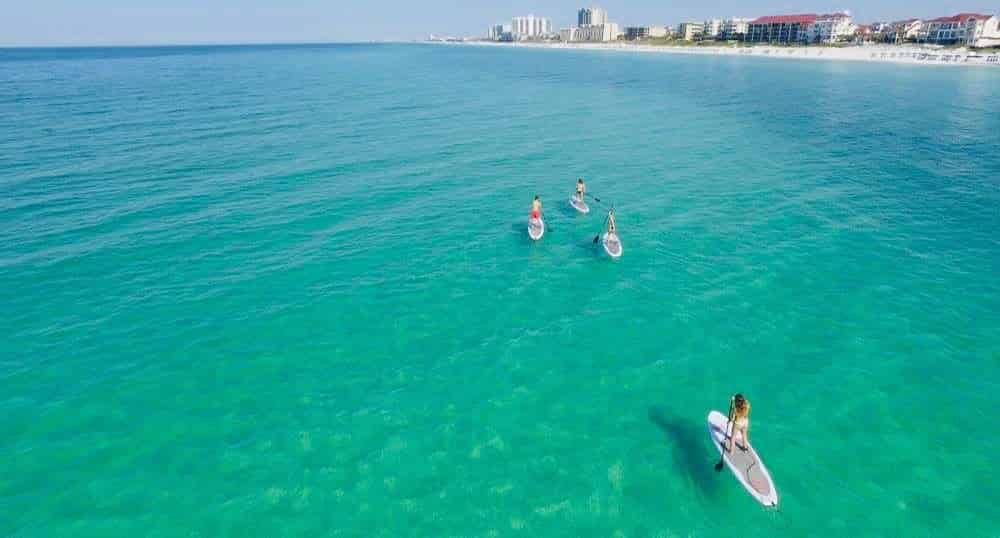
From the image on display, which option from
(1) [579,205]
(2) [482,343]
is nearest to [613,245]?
(1) [579,205]

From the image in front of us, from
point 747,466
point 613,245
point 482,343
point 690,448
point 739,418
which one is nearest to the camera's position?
point 747,466

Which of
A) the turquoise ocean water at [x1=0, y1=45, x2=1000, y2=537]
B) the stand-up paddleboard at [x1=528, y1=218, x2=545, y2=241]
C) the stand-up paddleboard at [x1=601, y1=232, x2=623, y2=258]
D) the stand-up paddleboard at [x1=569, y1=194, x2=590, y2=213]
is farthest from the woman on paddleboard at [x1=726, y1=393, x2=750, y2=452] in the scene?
the stand-up paddleboard at [x1=569, y1=194, x2=590, y2=213]

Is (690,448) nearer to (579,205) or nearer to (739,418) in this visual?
(739,418)

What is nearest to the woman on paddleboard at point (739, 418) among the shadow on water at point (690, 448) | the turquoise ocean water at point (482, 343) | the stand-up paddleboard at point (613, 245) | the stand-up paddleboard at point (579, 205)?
the shadow on water at point (690, 448)

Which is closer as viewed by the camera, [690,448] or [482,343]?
[690,448]

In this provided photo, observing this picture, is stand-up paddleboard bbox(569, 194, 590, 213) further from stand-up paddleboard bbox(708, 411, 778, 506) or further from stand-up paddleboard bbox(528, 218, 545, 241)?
stand-up paddleboard bbox(708, 411, 778, 506)

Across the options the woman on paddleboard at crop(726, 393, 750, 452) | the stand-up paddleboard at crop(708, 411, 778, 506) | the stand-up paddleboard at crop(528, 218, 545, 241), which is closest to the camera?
the stand-up paddleboard at crop(708, 411, 778, 506)

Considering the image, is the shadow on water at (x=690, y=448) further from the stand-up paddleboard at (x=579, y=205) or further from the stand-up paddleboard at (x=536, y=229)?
the stand-up paddleboard at (x=579, y=205)
